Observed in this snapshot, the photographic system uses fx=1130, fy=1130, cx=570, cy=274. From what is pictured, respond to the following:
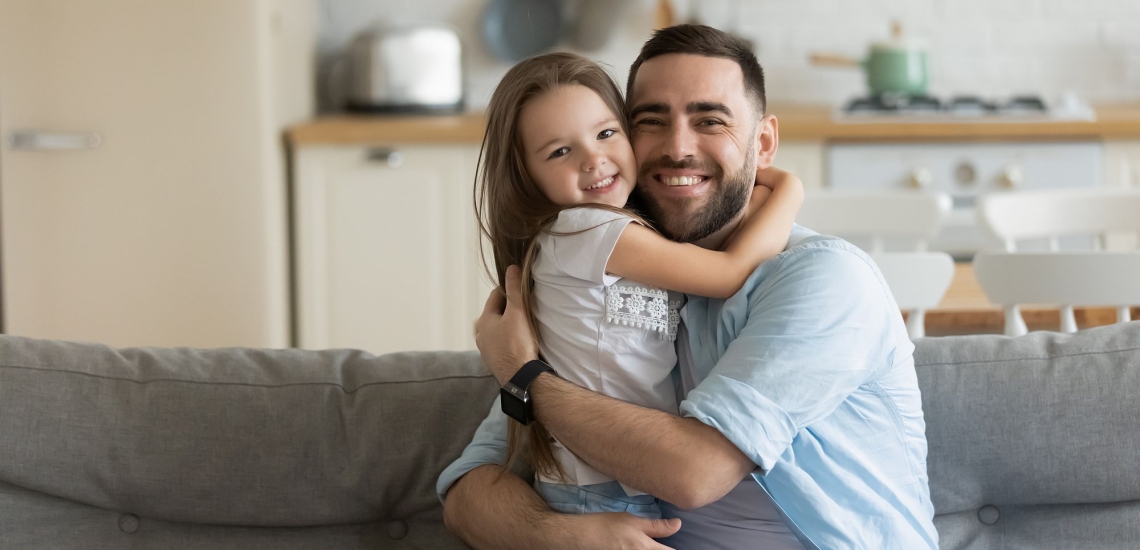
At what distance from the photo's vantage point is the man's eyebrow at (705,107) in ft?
4.77

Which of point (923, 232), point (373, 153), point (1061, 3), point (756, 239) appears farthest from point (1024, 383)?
point (1061, 3)

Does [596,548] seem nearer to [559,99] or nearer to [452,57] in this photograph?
[559,99]

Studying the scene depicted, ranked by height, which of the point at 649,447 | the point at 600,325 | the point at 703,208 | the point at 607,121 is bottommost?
the point at 649,447

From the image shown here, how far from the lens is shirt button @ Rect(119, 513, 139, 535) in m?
1.56

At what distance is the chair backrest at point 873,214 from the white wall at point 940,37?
68.9 inches

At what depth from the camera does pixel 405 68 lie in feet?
12.5

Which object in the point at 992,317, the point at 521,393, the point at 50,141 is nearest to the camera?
the point at 521,393

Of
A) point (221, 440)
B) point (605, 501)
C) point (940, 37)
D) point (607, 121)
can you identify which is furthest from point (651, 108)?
point (940, 37)

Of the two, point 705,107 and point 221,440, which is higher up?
point 705,107

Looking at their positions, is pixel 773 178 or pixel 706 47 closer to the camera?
pixel 706 47

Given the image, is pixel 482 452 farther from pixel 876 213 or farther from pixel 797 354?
pixel 876 213

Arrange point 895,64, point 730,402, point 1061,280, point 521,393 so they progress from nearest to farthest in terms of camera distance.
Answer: point 730,402 → point 521,393 → point 1061,280 → point 895,64

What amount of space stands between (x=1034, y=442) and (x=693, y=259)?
550 millimetres

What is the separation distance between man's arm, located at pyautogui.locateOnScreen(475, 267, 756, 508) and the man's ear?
1.49 feet
